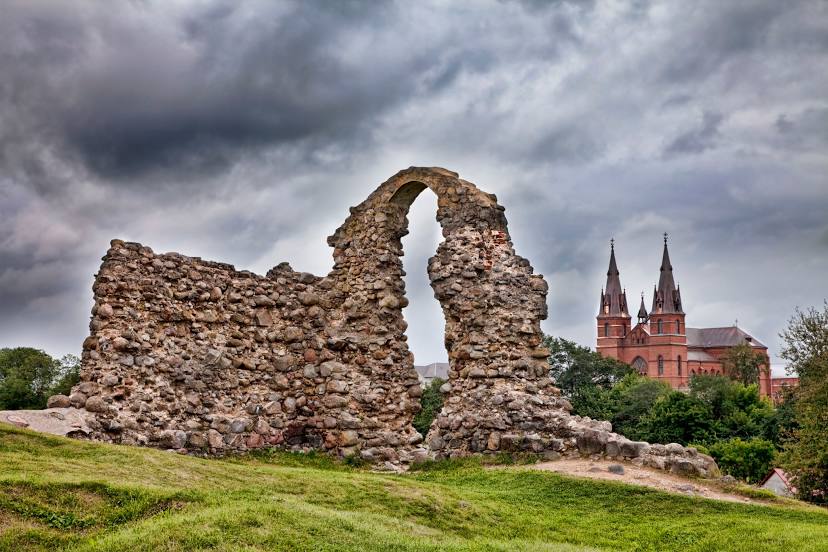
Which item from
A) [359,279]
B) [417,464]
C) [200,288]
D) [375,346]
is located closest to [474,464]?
[417,464]

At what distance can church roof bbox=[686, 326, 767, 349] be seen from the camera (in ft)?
490

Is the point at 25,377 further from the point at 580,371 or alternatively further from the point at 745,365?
the point at 745,365

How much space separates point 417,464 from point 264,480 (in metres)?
5.54

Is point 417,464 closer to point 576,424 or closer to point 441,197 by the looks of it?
point 576,424

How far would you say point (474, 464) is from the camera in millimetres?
13391

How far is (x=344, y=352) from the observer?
15484 mm

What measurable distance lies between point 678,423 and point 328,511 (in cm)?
4080

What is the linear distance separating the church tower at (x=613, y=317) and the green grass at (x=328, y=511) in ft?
471

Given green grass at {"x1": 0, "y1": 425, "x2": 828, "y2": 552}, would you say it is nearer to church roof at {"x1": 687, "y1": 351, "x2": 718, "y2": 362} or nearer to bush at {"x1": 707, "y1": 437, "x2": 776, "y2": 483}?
bush at {"x1": 707, "y1": 437, "x2": 776, "y2": 483}

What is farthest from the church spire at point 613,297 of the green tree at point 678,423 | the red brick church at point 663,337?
the green tree at point 678,423

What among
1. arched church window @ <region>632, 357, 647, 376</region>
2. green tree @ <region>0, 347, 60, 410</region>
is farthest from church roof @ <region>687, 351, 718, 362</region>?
green tree @ <region>0, 347, 60, 410</region>

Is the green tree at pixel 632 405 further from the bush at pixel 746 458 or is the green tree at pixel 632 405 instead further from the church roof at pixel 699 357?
the church roof at pixel 699 357

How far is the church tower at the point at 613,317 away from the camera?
497ft

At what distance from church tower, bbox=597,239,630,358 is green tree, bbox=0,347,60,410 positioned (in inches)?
4877
